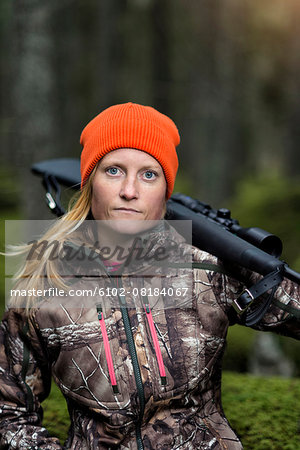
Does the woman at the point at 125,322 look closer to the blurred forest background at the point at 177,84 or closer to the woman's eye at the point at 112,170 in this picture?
the woman's eye at the point at 112,170

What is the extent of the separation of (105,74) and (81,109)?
415cm

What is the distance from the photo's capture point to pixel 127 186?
2.86m

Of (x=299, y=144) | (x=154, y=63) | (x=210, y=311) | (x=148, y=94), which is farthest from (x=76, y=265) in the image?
(x=154, y=63)

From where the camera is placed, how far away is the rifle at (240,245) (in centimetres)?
264

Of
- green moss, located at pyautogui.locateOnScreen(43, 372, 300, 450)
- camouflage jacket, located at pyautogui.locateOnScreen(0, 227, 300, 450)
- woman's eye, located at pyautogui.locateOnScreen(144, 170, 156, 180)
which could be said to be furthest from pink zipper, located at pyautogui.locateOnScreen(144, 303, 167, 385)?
green moss, located at pyautogui.locateOnScreen(43, 372, 300, 450)

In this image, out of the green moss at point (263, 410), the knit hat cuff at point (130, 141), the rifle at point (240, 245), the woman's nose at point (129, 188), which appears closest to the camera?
the rifle at point (240, 245)

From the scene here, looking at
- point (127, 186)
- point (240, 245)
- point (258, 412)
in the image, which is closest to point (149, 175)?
point (127, 186)

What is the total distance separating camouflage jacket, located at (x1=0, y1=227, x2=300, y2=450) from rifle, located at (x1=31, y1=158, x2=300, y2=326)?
0.37 feet

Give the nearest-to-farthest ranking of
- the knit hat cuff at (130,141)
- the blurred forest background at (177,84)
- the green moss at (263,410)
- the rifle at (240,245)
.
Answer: the rifle at (240,245) < the knit hat cuff at (130,141) < the green moss at (263,410) < the blurred forest background at (177,84)

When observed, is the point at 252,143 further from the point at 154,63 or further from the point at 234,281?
the point at 234,281

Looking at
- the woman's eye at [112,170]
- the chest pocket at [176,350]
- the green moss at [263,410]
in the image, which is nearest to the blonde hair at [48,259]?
the woman's eye at [112,170]

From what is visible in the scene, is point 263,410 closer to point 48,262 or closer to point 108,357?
point 108,357

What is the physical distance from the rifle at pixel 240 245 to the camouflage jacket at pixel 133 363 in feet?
0.37

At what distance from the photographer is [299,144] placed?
59.7 ft
